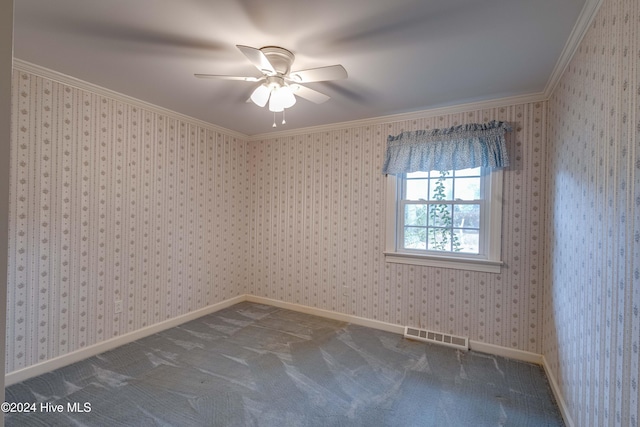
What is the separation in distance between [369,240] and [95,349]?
111 inches

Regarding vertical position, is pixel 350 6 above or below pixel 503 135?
above

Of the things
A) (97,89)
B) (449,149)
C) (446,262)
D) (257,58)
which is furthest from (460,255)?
(97,89)

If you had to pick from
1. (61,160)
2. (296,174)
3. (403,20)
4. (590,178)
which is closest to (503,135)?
(590,178)

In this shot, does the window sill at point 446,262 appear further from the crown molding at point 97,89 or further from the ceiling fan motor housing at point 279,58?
the crown molding at point 97,89

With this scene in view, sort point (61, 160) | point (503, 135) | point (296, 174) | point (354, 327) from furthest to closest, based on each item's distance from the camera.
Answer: point (296, 174)
point (354, 327)
point (503, 135)
point (61, 160)

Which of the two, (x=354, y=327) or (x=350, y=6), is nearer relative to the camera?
(x=350, y=6)

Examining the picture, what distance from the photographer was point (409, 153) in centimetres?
316

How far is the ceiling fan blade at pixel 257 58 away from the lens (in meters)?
1.62

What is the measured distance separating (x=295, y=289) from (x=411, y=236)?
5.41ft

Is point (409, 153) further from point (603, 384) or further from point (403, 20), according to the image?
point (603, 384)

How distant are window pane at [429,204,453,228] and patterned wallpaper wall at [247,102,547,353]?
0.48 m

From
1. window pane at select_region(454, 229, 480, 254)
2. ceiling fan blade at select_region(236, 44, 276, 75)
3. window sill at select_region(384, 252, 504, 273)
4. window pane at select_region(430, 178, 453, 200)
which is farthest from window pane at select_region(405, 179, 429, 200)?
ceiling fan blade at select_region(236, 44, 276, 75)

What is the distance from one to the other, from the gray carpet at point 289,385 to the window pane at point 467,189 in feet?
4.87

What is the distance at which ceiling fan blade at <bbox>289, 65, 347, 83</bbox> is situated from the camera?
1812mm
